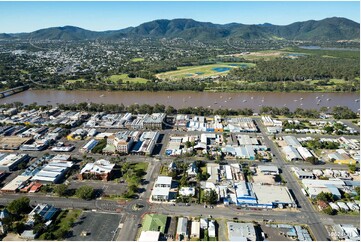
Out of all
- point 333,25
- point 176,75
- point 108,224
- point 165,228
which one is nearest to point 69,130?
point 108,224

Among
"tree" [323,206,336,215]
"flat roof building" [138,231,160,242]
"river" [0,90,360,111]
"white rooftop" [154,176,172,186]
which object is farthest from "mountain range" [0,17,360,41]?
"flat roof building" [138,231,160,242]

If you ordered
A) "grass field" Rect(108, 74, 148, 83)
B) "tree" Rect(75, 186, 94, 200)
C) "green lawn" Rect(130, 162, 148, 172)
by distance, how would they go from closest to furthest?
"tree" Rect(75, 186, 94, 200) < "green lawn" Rect(130, 162, 148, 172) < "grass field" Rect(108, 74, 148, 83)

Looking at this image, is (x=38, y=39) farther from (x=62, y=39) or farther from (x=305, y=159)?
(x=305, y=159)

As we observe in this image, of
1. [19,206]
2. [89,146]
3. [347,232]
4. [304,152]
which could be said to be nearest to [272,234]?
[347,232]

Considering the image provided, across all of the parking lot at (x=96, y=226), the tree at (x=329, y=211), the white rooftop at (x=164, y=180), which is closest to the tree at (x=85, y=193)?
the parking lot at (x=96, y=226)

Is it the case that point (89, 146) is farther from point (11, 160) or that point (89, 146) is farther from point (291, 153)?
point (291, 153)

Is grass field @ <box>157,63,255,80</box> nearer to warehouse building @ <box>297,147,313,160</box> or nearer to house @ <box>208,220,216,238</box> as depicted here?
warehouse building @ <box>297,147,313,160</box>
